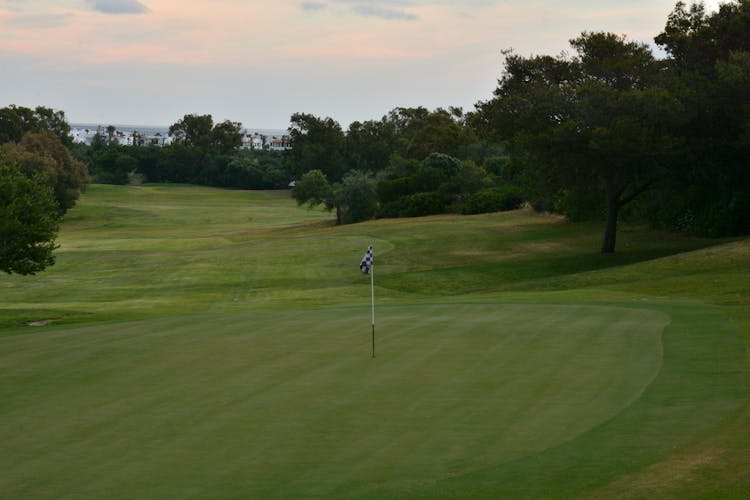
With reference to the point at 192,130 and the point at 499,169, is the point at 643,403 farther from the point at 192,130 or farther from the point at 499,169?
the point at 192,130

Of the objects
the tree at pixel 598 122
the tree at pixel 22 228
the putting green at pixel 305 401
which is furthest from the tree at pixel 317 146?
the putting green at pixel 305 401

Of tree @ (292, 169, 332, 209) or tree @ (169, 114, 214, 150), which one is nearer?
tree @ (292, 169, 332, 209)

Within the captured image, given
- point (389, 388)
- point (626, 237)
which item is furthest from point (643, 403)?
point (626, 237)

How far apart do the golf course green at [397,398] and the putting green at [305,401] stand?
46 mm

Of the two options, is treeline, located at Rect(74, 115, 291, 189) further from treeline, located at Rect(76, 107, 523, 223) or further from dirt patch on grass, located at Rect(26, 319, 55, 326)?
dirt patch on grass, located at Rect(26, 319, 55, 326)

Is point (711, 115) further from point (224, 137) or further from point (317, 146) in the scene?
point (224, 137)

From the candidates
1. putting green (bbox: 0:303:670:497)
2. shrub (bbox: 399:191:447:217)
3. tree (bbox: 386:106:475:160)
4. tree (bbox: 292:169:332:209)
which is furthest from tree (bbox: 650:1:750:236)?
tree (bbox: 386:106:475:160)

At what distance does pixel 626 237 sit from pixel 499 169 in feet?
143

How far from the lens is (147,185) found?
152 meters

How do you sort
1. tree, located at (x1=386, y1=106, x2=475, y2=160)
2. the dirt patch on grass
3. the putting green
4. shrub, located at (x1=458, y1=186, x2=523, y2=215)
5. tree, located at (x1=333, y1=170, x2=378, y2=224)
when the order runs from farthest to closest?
tree, located at (x1=386, y1=106, x2=475, y2=160) → tree, located at (x1=333, y1=170, x2=378, y2=224) → shrub, located at (x1=458, y1=186, x2=523, y2=215) → the dirt patch on grass → the putting green

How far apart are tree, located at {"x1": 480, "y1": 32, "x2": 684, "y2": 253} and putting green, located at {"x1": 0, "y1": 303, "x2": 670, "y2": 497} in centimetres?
2146

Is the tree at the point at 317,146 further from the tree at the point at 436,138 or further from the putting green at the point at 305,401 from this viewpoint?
the putting green at the point at 305,401

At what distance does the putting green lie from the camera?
11.4 meters

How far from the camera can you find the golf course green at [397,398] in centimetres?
1102
